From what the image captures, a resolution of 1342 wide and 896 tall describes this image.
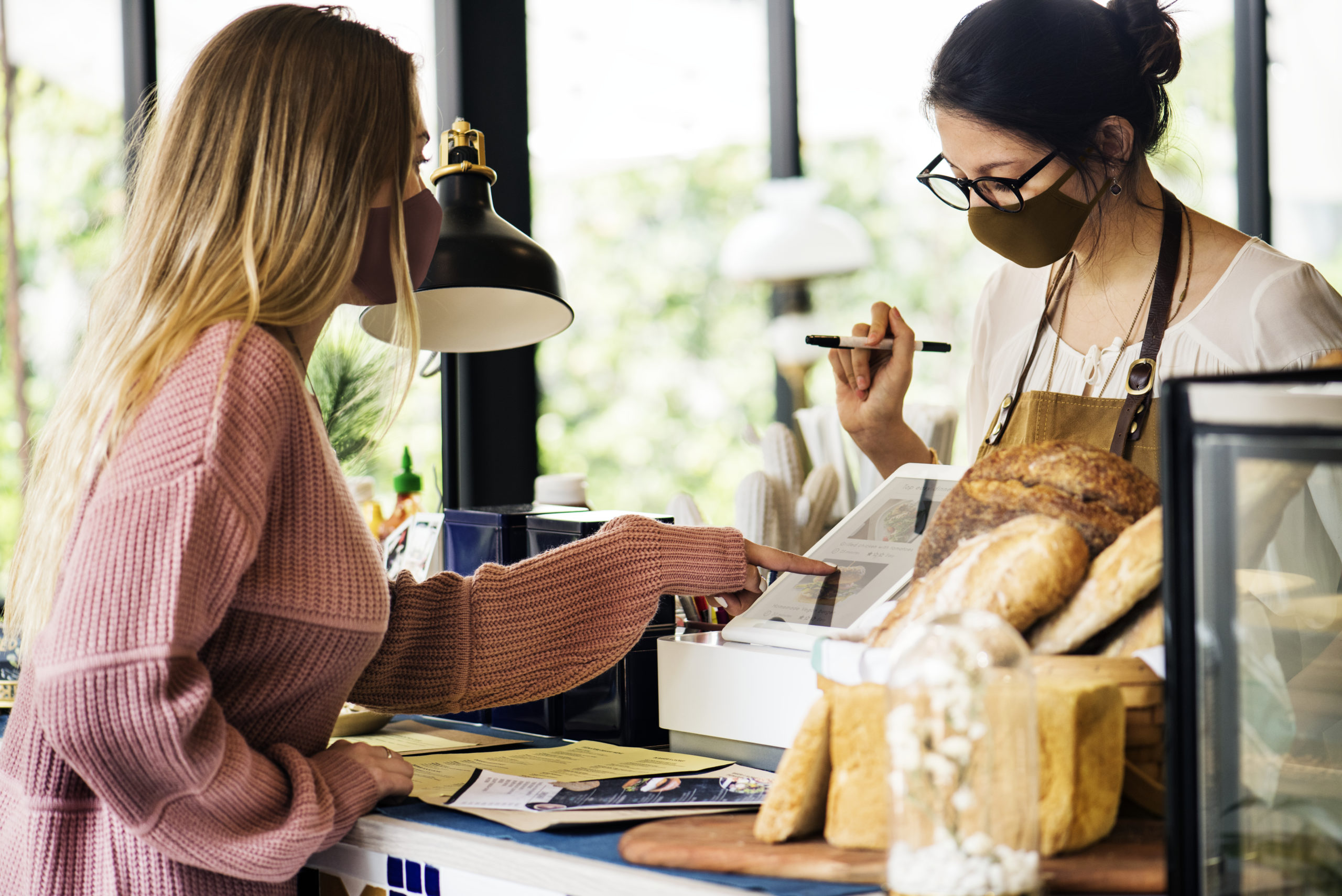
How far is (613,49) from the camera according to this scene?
18.0 ft

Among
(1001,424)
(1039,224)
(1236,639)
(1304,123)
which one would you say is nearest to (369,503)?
(1001,424)

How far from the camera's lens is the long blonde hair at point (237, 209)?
0.94 metres

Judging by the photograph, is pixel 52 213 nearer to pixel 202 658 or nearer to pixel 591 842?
pixel 202 658

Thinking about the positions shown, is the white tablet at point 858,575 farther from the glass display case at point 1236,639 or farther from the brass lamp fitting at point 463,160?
the brass lamp fitting at point 463,160

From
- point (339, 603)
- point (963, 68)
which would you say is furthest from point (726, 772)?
point (963, 68)

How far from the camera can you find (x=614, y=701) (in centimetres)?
127

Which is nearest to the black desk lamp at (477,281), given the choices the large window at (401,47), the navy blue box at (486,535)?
the large window at (401,47)

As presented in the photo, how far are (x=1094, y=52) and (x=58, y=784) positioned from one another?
1.37 metres

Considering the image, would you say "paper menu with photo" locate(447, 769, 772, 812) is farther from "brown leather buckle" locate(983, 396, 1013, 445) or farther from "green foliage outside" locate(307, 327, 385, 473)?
"green foliage outside" locate(307, 327, 385, 473)

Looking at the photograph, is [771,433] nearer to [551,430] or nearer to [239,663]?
[239,663]

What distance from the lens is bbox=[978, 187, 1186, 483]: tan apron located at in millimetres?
1383

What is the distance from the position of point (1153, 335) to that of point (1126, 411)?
14 centimetres

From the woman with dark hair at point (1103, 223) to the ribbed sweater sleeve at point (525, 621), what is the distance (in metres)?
0.50

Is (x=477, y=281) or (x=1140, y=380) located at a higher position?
(x=477, y=281)
